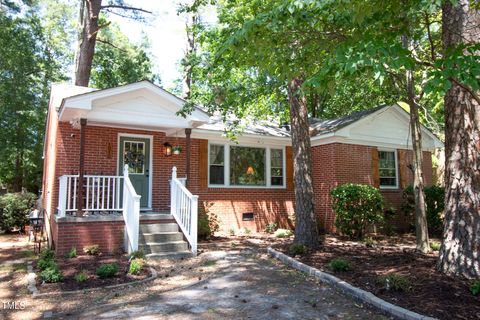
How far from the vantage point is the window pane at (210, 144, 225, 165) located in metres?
12.3

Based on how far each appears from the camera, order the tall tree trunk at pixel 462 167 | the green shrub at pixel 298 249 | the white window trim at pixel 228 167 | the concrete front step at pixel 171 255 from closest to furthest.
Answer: the tall tree trunk at pixel 462 167 → the green shrub at pixel 298 249 → the concrete front step at pixel 171 255 → the white window trim at pixel 228 167

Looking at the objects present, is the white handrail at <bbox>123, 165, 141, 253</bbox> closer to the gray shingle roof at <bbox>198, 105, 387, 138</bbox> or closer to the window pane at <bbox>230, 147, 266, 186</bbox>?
the gray shingle roof at <bbox>198, 105, 387, 138</bbox>

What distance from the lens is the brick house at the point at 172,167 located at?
8.55 metres

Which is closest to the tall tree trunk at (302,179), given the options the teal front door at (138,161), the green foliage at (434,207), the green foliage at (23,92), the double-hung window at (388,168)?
the teal front door at (138,161)

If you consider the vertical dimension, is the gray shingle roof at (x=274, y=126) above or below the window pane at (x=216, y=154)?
above

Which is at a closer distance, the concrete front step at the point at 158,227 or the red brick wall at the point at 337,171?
the concrete front step at the point at 158,227

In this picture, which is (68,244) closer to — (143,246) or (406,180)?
(143,246)

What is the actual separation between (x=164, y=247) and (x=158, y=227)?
736 mm

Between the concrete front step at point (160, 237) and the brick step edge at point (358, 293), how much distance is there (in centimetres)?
275

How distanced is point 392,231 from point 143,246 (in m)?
8.49

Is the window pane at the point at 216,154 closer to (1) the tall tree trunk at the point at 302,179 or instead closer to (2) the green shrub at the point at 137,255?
(1) the tall tree trunk at the point at 302,179

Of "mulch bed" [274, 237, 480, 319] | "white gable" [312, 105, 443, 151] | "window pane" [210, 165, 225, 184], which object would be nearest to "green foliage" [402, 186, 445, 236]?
"white gable" [312, 105, 443, 151]

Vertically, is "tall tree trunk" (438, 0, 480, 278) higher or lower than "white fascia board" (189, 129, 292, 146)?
lower

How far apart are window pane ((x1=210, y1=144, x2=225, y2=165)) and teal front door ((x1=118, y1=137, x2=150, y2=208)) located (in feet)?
7.43
